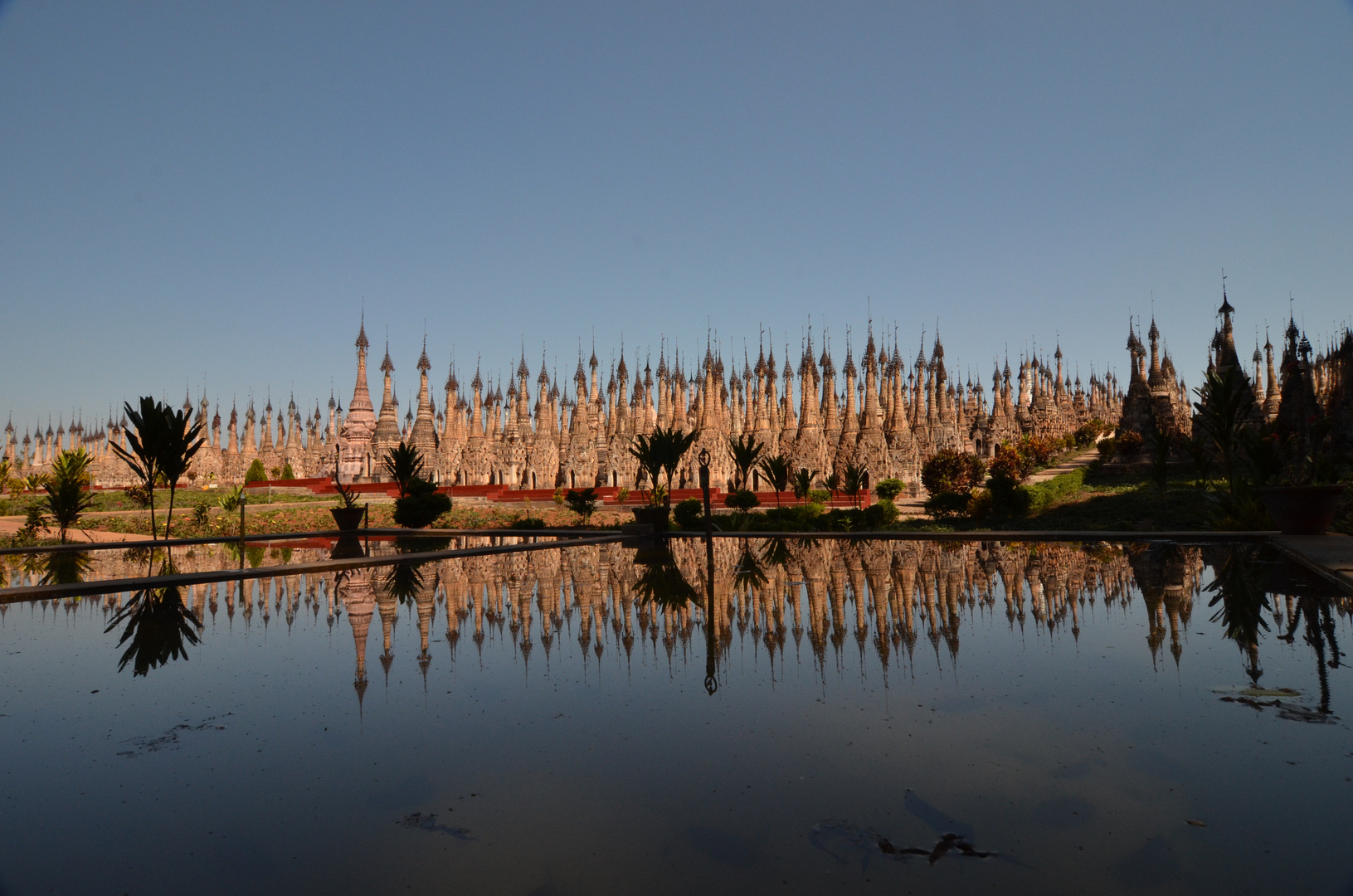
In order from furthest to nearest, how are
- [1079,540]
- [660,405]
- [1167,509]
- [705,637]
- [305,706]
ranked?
[660,405]
[1167,509]
[1079,540]
[705,637]
[305,706]

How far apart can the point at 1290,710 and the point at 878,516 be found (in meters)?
16.7

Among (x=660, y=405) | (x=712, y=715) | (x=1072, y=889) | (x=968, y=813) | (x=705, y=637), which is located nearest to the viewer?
(x=1072, y=889)

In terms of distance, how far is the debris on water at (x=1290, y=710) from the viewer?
464cm

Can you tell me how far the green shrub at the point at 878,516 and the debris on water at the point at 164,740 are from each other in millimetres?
18369

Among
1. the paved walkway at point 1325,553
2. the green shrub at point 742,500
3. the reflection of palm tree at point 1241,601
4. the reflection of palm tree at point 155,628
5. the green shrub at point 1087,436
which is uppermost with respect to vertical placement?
the green shrub at point 1087,436

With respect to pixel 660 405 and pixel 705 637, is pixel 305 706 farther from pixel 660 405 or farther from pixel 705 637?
pixel 660 405

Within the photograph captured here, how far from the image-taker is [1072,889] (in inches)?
113

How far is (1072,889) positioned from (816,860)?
0.97m

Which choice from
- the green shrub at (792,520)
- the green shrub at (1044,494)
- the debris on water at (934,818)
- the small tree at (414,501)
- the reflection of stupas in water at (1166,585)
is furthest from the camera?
the small tree at (414,501)

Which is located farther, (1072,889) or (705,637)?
(705,637)

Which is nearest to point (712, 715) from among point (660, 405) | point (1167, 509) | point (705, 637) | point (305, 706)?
point (705, 637)

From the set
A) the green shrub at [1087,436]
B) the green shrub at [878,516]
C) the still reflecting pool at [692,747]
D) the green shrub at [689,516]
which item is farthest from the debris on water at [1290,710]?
→ the green shrub at [1087,436]

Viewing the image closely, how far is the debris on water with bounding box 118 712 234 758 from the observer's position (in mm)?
4566

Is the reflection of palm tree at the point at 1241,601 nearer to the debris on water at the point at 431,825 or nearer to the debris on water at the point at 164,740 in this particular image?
the debris on water at the point at 431,825
